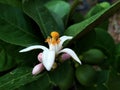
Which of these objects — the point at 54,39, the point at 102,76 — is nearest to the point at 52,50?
the point at 54,39

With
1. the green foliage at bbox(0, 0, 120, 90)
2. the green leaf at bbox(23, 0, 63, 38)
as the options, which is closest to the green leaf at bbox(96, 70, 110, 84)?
the green foliage at bbox(0, 0, 120, 90)

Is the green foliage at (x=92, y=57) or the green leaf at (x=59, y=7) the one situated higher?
the green leaf at (x=59, y=7)

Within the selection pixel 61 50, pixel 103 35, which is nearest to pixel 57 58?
pixel 61 50

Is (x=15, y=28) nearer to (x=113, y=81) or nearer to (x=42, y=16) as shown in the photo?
(x=42, y=16)

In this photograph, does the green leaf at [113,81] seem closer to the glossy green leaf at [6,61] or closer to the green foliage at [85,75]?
the green foliage at [85,75]

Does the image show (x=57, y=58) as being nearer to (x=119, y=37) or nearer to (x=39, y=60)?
(x=39, y=60)

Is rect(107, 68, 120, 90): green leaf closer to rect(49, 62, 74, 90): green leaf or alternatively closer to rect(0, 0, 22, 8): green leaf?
rect(49, 62, 74, 90): green leaf

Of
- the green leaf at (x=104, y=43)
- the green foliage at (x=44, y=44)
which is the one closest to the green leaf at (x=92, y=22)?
the green foliage at (x=44, y=44)
